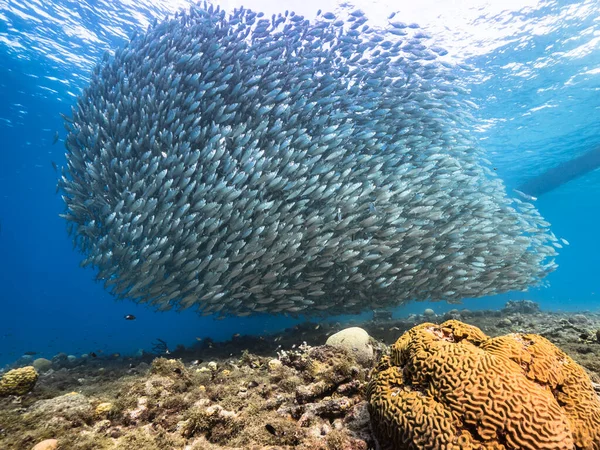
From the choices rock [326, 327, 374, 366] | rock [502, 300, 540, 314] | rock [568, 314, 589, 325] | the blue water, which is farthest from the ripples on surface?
rock [326, 327, 374, 366]

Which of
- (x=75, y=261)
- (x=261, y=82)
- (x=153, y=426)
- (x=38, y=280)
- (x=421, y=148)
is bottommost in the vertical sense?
(x=38, y=280)

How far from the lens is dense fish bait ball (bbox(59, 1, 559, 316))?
8078 mm

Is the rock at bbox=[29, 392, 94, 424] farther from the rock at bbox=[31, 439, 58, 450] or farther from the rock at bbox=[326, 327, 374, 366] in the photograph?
the rock at bbox=[326, 327, 374, 366]

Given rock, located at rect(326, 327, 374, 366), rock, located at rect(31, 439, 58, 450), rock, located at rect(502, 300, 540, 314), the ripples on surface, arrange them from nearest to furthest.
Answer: rock, located at rect(31, 439, 58, 450) → rock, located at rect(326, 327, 374, 366) → rock, located at rect(502, 300, 540, 314) → the ripples on surface

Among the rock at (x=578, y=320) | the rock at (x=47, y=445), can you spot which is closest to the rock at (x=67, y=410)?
the rock at (x=47, y=445)

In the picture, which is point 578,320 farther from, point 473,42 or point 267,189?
point 473,42

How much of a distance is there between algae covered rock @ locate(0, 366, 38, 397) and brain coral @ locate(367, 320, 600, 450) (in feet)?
17.7

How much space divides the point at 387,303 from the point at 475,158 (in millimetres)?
7790

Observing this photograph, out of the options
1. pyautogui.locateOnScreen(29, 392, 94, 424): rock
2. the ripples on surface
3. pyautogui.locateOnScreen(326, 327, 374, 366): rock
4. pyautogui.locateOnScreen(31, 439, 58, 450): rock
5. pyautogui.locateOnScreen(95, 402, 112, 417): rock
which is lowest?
pyautogui.locateOnScreen(29, 392, 94, 424): rock

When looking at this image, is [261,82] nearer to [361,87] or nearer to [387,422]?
[361,87]

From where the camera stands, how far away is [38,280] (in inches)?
4053

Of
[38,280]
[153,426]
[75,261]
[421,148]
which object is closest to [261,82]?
[421,148]

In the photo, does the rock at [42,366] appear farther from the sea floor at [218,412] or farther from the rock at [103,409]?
the rock at [103,409]

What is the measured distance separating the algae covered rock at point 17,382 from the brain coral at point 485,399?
5389 mm
